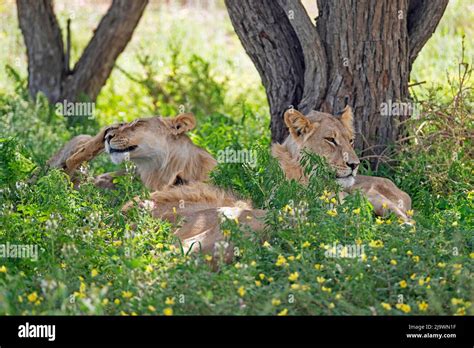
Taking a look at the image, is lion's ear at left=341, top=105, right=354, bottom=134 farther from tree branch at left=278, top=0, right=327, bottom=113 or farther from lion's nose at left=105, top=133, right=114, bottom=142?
lion's nose at left=105, top=133, right=114, bottom=142

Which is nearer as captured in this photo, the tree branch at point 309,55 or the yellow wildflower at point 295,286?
the yellow wildflower at point 295,286

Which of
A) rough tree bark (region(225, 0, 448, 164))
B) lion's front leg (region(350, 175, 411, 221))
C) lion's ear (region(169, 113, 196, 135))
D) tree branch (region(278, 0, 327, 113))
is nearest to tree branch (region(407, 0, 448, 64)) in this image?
rough tree bark (region(225, 0, 448, 164))

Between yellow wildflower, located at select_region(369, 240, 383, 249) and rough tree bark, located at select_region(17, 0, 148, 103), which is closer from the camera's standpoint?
yellow wildflower, located at select_region(369, 240, 383, 249)

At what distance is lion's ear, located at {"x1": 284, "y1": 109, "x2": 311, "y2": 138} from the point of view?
7.05 m

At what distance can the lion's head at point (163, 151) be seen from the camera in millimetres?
7258

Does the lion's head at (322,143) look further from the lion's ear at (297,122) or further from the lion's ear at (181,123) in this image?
the lion's ear at (181,123)

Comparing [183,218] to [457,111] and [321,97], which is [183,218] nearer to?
[321,97]
